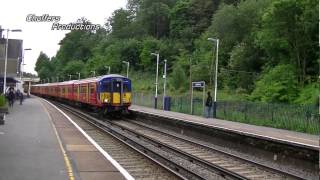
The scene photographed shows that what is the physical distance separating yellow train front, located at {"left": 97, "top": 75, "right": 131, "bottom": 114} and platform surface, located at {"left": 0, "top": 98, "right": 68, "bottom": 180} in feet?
29.1

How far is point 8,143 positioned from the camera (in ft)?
58.5

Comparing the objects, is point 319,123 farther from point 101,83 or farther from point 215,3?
point 215,3

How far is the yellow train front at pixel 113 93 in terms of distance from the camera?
3244 centimetres


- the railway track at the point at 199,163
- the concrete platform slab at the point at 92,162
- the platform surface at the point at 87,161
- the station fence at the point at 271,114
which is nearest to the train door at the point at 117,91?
the station fence at the point at 271,114

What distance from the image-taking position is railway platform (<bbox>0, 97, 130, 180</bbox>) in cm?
1212

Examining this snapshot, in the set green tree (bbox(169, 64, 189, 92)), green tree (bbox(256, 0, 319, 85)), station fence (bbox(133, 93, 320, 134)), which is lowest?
station fence (bbox(133, 93, 320, 134))

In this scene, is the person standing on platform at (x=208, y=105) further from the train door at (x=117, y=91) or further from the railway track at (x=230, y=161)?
the railway track at (x=230, y=161)

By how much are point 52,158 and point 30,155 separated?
0.94 metres

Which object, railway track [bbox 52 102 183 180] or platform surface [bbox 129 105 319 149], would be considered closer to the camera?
railway track [bbox 52 102 183 180]

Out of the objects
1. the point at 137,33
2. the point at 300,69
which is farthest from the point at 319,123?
the point at 137,33

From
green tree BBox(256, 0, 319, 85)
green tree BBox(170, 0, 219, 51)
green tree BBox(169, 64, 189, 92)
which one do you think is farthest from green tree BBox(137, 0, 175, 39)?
green tree BBox(256, 0, 319, 85)

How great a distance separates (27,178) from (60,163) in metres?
2.29

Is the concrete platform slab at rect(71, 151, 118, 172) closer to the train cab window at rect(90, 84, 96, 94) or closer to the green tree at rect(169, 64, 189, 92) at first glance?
the train cab window at rect(90, 84, 96, 94)

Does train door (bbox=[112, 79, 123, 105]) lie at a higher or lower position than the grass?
higher
